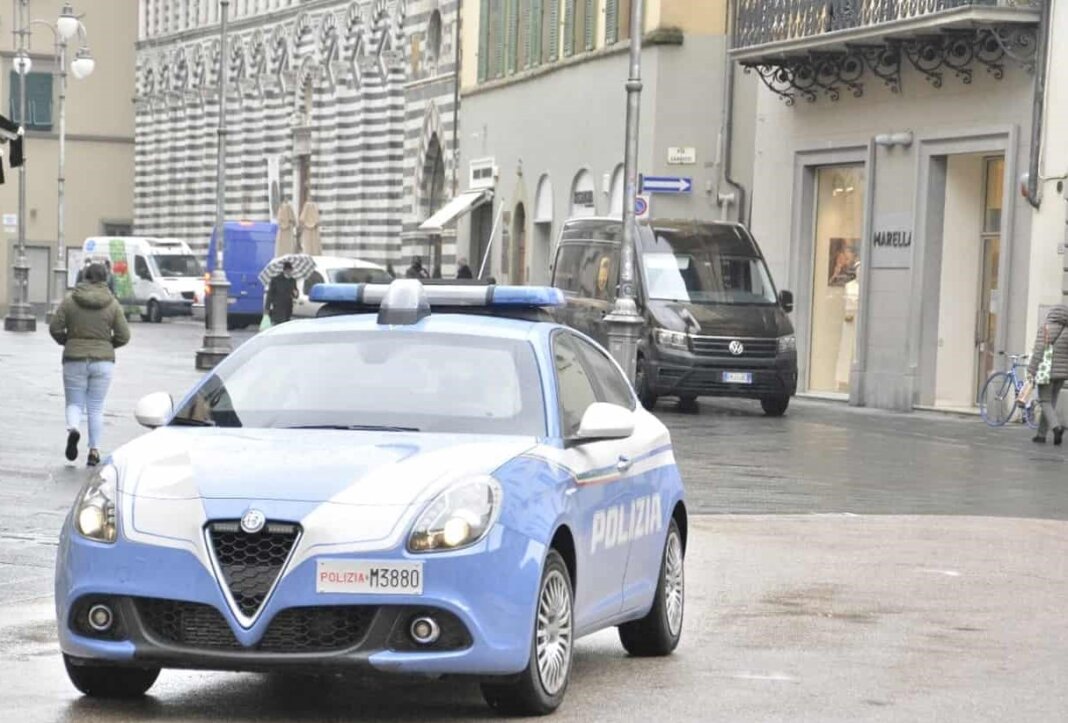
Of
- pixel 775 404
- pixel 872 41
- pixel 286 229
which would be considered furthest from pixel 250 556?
pixel 286 229

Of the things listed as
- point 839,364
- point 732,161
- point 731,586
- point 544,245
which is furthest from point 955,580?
point 544,245

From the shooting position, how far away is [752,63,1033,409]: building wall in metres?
32.4

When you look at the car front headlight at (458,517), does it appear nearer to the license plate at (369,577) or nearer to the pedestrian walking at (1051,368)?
the license plate at (369,577)

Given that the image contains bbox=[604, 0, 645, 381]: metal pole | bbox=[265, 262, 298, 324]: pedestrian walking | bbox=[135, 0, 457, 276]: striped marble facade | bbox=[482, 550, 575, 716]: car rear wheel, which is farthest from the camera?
bbox=[135, 0, 457, 276]: striped marble facade

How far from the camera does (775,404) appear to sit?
31.8m

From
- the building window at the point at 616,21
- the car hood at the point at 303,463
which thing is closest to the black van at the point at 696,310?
the building window at the point at 616,21

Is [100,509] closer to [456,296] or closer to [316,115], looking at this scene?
[456,296]

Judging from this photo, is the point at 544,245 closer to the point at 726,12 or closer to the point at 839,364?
the point at 726,12

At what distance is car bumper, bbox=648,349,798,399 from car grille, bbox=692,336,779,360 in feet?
Answer: 0.17

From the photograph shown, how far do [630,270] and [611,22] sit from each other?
16.9 meters

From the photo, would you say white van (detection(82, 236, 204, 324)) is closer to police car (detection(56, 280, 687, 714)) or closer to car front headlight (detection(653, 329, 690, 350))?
car front headlight (detection(653, 329, 690, 350))

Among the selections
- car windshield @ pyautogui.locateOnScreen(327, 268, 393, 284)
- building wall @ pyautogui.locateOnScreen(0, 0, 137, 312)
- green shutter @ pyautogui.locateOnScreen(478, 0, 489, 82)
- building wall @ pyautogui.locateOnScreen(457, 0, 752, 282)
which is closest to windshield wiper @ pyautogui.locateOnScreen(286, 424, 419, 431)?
building wall @ pyautogui.locateOnScreen(457, 0, 752, 282)

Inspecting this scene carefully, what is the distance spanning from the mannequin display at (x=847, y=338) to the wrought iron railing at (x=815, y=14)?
3835 mm

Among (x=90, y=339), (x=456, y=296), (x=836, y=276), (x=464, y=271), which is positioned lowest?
(x=464, y=271)
